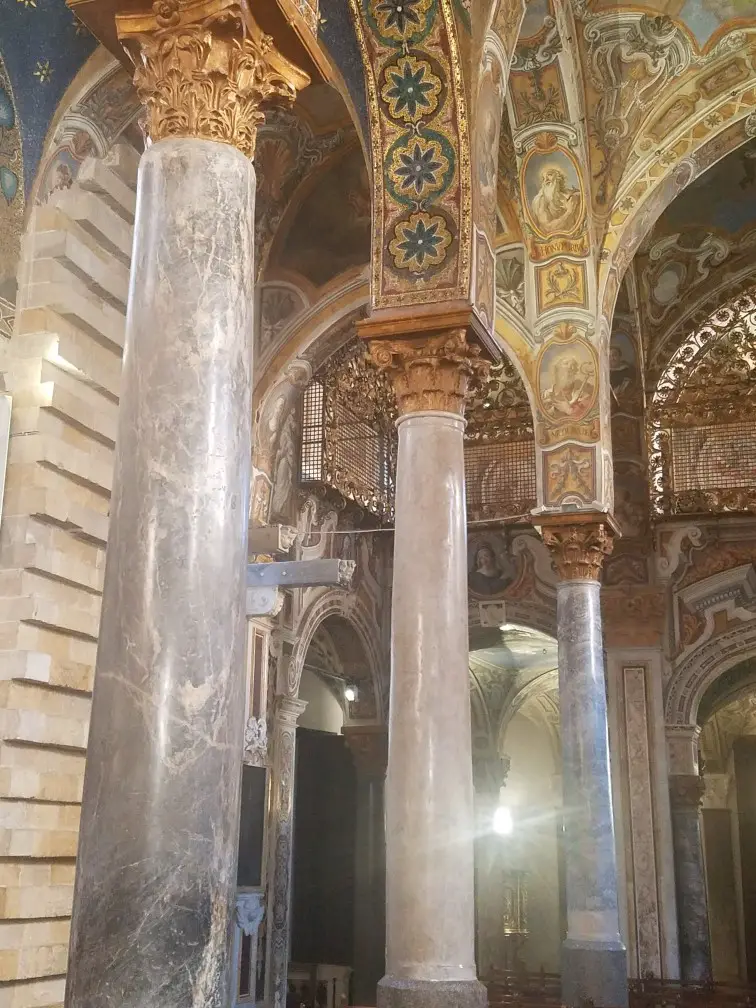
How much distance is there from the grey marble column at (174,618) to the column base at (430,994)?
246 centimetres

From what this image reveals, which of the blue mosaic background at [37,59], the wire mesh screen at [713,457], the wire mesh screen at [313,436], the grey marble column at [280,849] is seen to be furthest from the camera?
the wire mesh screen at [713,457]

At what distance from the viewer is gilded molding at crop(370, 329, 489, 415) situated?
6.66 m

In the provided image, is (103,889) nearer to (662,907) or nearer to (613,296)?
(613,296)

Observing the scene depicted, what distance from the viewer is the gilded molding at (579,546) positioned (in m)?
10.1

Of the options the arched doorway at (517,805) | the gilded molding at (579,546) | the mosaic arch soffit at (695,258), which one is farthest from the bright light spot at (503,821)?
the gilded molding at (579,546)

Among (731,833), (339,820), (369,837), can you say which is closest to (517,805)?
(731,833)

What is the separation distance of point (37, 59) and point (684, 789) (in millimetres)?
10591

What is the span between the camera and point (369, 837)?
611 inches

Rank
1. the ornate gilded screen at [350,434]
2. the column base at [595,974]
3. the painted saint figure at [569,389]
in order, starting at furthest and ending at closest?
the ornate gilded screen at [350,434], the painted saint figure at [569,389], the column base at [595,974]

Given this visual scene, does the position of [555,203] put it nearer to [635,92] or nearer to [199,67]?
[635,92]

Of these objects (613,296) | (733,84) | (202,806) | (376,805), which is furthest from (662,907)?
(202,806)

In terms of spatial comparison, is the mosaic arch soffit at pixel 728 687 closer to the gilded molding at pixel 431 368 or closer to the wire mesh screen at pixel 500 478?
the wire mesh screen at pixel 500 478

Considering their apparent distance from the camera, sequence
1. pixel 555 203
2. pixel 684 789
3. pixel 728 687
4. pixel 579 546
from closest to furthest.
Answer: pixel 555 203, pixel 579 546, pixel 684 789, pixel 728 687

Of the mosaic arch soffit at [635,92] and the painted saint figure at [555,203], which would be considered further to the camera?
the painted saint figure at [555,203]
